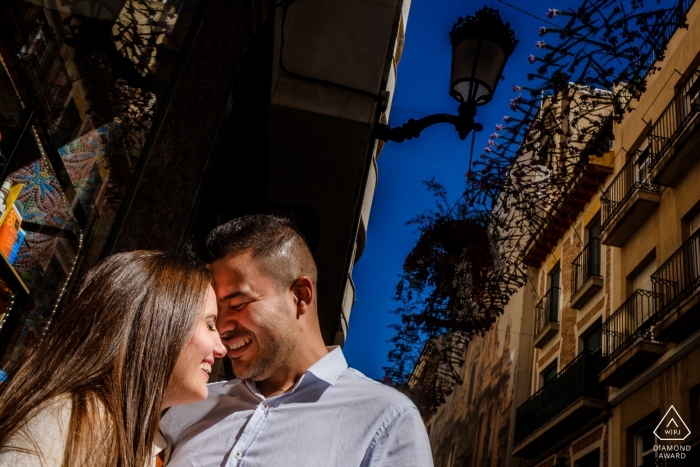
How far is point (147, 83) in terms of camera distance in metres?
2.90

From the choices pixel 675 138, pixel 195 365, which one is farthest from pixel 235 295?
pixel 675 138

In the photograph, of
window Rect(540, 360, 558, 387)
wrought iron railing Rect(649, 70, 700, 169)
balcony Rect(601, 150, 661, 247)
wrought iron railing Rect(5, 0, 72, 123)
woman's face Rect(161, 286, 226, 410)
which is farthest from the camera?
window Rect(540, 360, 558, 387)

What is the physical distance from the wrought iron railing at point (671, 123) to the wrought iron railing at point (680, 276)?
1896mm

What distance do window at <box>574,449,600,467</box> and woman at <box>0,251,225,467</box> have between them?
12.9m

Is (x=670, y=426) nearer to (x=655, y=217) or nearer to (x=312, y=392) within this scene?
(x=655, y=217)

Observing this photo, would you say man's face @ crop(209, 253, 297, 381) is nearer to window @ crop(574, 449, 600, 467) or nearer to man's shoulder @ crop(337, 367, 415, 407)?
man's shoulder @ crop(337, 367, 415, 407)

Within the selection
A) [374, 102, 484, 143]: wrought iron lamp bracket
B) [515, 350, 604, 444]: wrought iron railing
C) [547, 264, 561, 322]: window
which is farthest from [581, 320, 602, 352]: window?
[374, 102, 484, 143]: wrought iron lamp bracket

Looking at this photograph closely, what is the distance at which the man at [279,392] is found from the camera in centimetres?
188

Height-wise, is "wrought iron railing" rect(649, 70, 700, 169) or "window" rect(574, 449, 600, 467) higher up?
"wrought iron railing" rect(649, 70, 700, 169)

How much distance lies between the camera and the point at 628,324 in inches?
476

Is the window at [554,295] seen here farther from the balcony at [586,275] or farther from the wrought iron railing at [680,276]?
the wrought iron railing at [680,276]

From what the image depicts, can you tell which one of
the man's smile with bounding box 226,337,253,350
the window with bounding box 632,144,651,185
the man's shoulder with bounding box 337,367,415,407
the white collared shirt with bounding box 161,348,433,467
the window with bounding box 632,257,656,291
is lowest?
the white collared shirt with bounding box 161,348,433,467

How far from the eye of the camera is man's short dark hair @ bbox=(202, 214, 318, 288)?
241 cm

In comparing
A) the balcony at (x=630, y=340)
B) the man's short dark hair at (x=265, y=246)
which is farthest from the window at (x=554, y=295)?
the man's short dark hair at (x=265, y=246)
